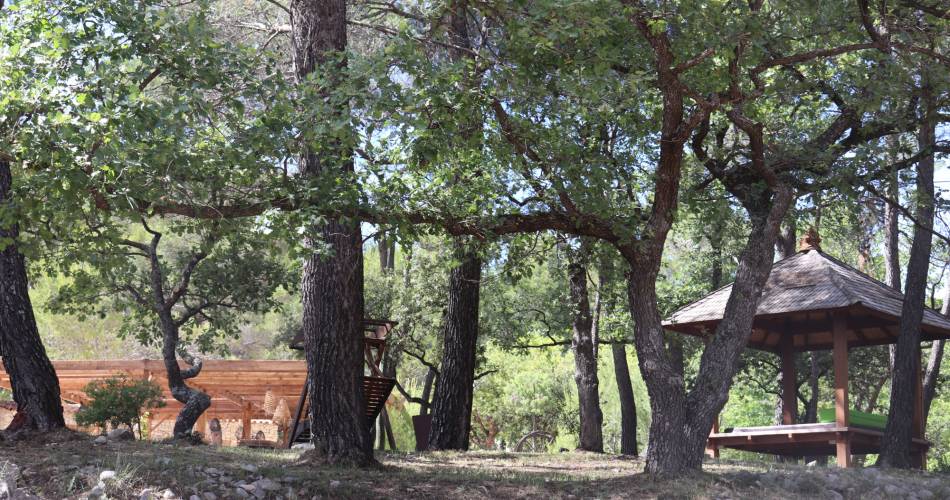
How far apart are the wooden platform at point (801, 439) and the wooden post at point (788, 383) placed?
533mm

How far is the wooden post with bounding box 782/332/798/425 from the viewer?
14812 millimetres

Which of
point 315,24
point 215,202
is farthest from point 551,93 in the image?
point 215,202

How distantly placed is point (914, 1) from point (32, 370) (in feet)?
30.7

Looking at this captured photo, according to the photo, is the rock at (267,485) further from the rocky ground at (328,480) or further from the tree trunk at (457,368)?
the tree trunk at (457,368)

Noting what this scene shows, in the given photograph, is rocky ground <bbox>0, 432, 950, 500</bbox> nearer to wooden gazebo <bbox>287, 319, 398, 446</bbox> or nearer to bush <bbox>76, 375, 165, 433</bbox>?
wooden gazebo <bbox>287, 319, 398, 446</bbox>

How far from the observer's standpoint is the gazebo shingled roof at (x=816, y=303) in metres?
12.9

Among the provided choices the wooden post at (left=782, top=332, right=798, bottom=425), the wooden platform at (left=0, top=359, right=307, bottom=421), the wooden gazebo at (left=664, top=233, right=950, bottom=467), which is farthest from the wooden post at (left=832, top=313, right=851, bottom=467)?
the wooden platform at (left=0, top=359, right=307, bottom=421)

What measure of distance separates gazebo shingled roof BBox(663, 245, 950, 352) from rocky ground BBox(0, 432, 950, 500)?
3149mm

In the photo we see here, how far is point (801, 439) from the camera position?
13.4m

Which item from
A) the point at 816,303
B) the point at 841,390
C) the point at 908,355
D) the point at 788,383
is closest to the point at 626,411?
the point at 788,383

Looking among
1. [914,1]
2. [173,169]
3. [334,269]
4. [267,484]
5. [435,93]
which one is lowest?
[267,484]

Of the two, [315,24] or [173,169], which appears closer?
[173,169]

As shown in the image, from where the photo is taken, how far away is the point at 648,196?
11.8m

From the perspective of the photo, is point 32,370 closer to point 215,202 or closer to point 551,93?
point 215,202
